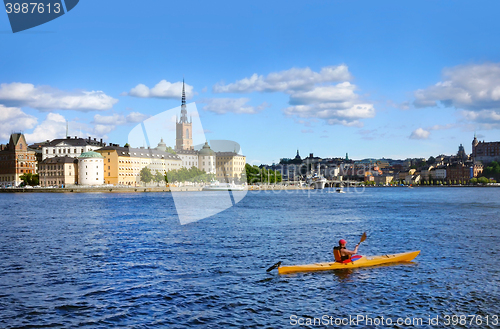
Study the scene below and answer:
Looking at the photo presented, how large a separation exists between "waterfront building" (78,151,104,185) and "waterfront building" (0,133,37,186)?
29312 mm

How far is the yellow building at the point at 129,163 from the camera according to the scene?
152m

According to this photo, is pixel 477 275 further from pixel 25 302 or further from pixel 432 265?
pixel 25 302

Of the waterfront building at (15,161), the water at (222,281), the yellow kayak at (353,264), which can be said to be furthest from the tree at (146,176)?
the yellow kayak at (353,264)

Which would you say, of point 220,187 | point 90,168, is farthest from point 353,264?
point 90,168

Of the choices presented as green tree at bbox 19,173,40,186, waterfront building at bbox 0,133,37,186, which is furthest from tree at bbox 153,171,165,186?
waterfront building at bbox 0,133,37,186

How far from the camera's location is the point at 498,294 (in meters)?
17.6

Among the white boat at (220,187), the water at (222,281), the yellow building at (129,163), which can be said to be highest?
the yellow building at (129,163)

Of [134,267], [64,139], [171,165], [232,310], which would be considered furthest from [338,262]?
[64,139]

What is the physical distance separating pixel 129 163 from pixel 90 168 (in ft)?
54.8

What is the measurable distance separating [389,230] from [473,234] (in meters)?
6.70

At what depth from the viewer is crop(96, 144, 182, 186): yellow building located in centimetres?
15225

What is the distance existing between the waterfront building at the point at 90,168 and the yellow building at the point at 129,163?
5.91 metres

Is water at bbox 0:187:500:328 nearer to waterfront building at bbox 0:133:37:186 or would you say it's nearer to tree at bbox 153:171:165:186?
tree at bbox 153:171:165:186

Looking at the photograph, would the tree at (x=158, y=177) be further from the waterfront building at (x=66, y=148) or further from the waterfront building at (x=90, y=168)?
the waterfront building at (x=66, y=148)
